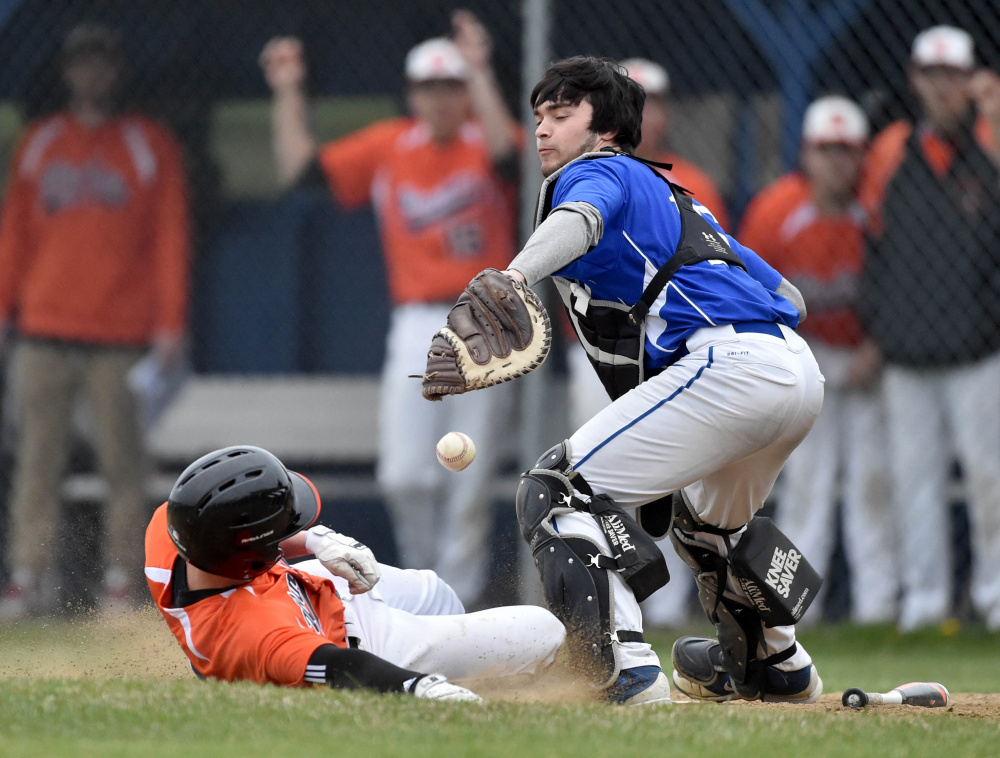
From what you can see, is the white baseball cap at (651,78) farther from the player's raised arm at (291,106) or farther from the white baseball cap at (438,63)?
the player's raised arm at (291,106)

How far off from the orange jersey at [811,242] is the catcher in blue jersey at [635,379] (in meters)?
3.08

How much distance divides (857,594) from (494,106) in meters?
3.25

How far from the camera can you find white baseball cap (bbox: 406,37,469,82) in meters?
7.21

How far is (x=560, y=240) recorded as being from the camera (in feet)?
10.9

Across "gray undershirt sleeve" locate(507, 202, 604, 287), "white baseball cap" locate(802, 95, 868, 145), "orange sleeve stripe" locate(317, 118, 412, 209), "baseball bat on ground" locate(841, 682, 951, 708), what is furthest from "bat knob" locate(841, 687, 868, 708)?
"orange sleeve stripe" locate(317, 118, 412, 209)

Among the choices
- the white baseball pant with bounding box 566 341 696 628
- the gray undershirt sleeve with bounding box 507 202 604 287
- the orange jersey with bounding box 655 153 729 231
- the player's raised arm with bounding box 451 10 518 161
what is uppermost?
the player's raised arm with bounding box 451 10 518 161

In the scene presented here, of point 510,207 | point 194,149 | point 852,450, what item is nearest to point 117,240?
point 194,149

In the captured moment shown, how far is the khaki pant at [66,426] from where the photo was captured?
709 cm

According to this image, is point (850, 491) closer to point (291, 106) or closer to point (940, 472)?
point (940, 472)

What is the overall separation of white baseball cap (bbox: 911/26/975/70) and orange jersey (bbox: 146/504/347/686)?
4618 millimetres

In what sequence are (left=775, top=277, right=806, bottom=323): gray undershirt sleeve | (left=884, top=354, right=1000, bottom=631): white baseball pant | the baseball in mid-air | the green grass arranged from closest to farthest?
the green grass < the baseball in mid-air < (left=775, top=277, right=806, bottom=323): gray undershirt sleeve < (left=884, top=354, right=1000, bottom=631): white baseball pant

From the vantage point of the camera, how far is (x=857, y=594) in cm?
693

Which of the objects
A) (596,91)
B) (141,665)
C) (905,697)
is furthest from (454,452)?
(905,697)

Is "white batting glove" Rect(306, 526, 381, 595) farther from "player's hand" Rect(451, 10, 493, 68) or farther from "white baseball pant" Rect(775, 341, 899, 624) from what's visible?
"player's hand" Rect(451, 10, 493, 68)
